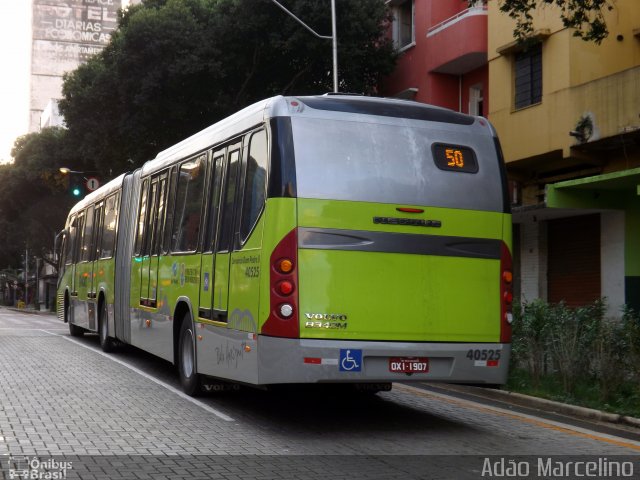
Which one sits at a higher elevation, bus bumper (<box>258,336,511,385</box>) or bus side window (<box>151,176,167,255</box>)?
bus side window (<box>151,176,167,255</box>)

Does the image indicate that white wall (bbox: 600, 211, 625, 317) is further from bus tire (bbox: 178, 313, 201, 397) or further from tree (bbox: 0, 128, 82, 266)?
tree (bbox: 0, 128, 82, 266)

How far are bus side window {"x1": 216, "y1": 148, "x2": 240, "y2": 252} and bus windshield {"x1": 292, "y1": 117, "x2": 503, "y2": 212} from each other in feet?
4.30

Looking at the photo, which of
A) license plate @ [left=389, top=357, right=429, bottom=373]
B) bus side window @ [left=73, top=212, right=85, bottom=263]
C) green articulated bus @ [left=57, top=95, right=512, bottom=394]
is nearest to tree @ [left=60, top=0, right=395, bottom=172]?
bus side window @ [left=73, top=212, right=85, bottom=263]

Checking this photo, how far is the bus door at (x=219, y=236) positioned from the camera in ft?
32.7

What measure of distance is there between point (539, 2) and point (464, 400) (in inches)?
452

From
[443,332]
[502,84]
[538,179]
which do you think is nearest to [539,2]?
[502,84]

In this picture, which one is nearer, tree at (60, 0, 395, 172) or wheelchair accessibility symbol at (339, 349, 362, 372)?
wheelchair accessibility symbol at (339, 349, 362, 372)

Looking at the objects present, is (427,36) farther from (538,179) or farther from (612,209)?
(612,209)

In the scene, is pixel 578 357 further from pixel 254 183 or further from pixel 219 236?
pixel 254 183

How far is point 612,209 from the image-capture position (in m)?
19.9

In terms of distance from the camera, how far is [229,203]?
1009 cm

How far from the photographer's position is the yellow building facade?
62.8ft

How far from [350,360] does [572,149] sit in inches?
511

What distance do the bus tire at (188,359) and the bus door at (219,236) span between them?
66cm
